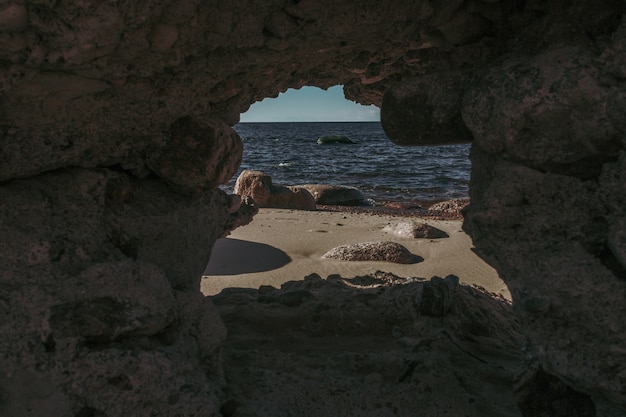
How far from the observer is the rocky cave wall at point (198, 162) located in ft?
5.81

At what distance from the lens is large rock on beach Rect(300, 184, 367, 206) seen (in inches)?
514

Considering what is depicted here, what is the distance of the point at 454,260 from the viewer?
6.10 meters

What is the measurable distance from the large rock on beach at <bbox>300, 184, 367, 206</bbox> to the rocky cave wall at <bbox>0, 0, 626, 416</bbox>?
10.5 meters

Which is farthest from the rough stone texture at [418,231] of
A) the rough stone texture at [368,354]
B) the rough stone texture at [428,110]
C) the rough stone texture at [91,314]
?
the rough stone texture at [91,314]

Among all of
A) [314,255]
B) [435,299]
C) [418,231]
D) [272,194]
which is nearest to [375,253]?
[314,255]

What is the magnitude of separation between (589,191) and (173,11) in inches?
67.8

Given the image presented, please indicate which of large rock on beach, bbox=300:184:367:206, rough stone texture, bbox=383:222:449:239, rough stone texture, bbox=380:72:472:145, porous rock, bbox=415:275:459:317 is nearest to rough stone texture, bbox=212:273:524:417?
porous rock, bbox=415:275:459:317

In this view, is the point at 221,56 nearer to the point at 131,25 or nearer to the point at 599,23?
the point at 131,25

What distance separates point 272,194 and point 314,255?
4815 millimetres

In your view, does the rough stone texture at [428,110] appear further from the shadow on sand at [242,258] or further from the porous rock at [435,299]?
the shadow on sand at [242,258]

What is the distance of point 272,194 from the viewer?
11.0m

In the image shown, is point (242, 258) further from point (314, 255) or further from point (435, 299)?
point (435, 299)

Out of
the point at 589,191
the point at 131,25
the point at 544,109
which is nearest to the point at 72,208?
the point at 131,25

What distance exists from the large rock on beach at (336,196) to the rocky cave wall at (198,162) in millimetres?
10488
